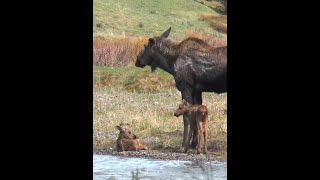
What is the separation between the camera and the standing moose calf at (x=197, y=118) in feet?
39.9

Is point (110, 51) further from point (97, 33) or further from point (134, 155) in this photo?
point (134, 155)

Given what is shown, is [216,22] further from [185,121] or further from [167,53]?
[185,121]

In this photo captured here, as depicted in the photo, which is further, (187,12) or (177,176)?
(187,12)

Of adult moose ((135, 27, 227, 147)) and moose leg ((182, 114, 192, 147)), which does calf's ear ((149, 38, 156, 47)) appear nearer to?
adult moose ((135, 27, 227, 147))

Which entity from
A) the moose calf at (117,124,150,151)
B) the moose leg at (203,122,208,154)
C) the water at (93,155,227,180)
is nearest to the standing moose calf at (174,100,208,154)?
the moose leg at (203,122,208,154)

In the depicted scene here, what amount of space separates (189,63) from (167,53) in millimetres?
287

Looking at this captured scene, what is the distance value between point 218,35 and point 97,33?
1.36 m

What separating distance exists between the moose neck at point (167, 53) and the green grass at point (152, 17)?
5.0 inches

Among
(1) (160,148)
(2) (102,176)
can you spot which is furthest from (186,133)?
(2) (102,176)

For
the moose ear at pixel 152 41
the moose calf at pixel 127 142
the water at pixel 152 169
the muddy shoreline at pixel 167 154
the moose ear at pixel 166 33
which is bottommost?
the water at pixel 152 169

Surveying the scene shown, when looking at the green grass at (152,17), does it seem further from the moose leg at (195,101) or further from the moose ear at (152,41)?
the moose leg at (195,101)

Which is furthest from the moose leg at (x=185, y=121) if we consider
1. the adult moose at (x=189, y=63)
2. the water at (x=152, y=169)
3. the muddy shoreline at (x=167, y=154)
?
the water at (x=152, y=169)

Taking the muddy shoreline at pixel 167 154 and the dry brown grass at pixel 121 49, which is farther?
the dry brown grass at pixel 121 49

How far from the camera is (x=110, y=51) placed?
12469 mm
